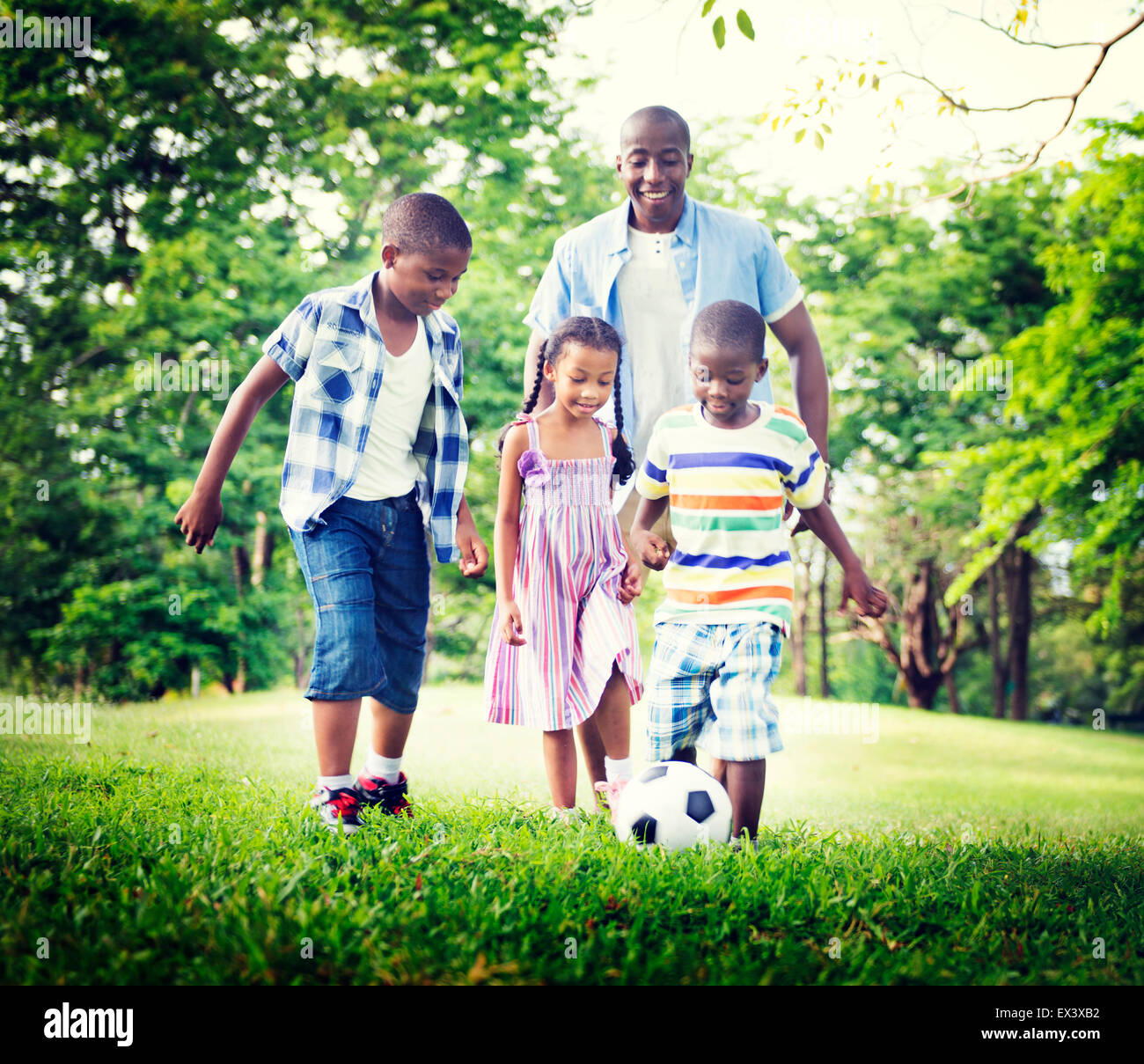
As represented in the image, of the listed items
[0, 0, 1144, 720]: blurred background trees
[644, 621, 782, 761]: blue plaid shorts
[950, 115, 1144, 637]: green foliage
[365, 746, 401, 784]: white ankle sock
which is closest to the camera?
[644, 621, 782, 761]: blue plaid shorts

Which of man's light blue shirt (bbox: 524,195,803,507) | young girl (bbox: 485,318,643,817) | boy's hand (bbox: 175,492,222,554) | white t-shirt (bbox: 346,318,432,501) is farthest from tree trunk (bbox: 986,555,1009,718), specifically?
boy's hand (bbox: 175,492,222,554)

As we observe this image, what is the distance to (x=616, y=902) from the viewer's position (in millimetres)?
2852

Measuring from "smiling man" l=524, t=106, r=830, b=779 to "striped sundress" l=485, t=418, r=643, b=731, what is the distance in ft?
0.99

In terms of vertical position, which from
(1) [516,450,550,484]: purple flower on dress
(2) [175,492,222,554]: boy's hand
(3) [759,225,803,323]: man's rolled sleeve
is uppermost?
(3) [759,225,803,323]: man's rolled sleeve

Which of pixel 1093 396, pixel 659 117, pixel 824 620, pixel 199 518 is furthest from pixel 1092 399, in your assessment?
pixel 199 518

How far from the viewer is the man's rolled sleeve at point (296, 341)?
3.70 metres

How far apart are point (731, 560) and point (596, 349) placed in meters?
1.00

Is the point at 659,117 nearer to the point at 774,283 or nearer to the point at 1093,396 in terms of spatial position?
the point at 774,283

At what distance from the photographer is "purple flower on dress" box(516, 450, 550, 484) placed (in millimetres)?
3865

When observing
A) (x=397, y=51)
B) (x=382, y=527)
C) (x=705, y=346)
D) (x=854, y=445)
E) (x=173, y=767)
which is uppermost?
(x=397, y=51)

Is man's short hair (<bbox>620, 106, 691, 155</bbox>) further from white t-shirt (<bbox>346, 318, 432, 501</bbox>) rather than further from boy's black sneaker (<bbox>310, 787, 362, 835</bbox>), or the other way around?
boy's black sneaker (<bbox>310, 787, 362, 835</bbox>)
